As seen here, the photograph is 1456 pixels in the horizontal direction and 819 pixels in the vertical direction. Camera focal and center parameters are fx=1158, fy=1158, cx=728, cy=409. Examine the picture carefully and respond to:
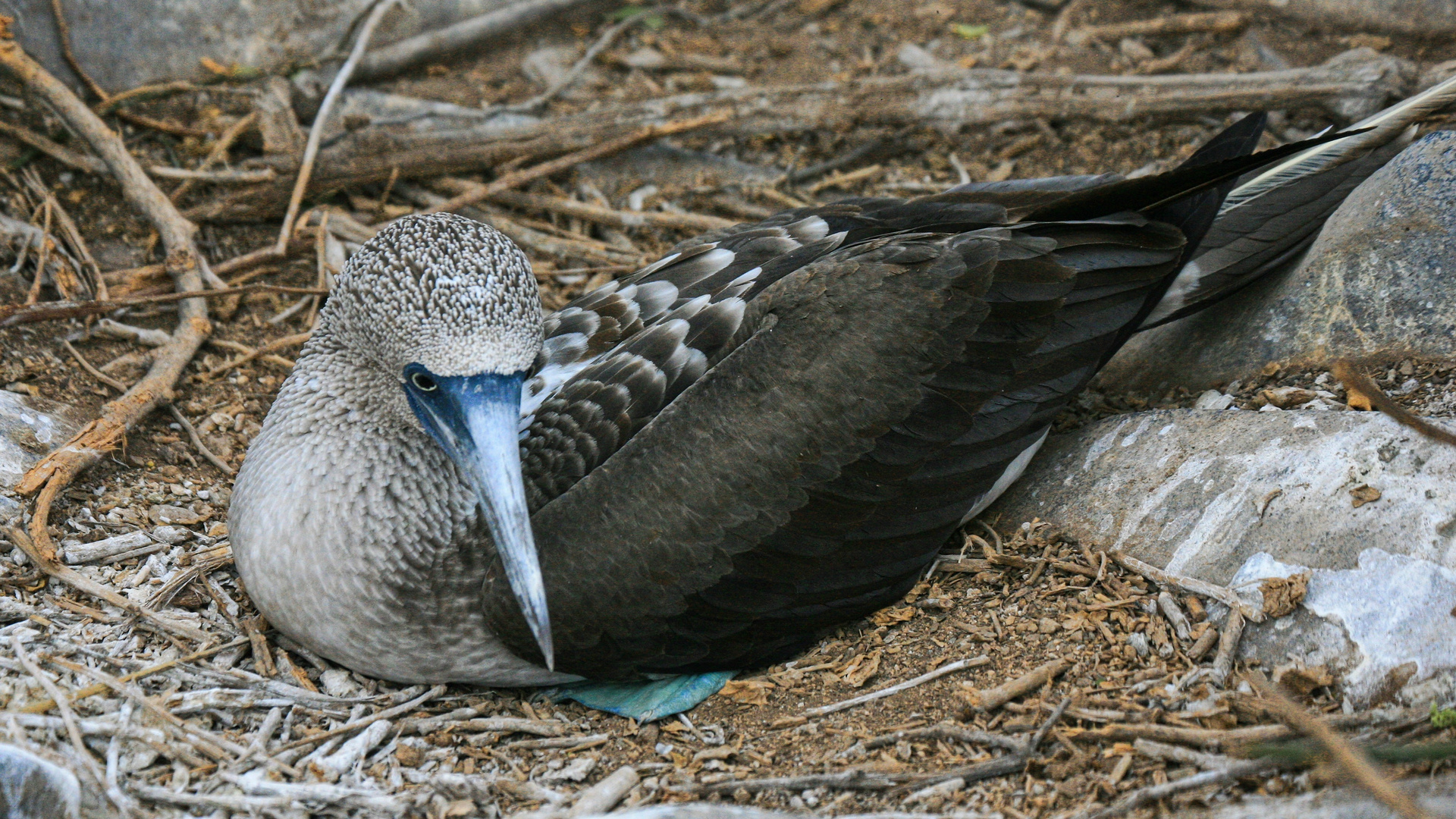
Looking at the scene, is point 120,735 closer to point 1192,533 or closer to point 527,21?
point 1192,533

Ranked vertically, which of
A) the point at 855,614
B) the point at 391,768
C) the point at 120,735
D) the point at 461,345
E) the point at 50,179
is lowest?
the point at 855,614

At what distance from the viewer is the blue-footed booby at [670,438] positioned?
123 inches

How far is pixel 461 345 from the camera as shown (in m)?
2.94

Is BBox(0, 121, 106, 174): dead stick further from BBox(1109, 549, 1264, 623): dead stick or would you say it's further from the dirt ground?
BBox(1109, 549, 1264, 623): dead stick

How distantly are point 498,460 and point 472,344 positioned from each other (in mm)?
304

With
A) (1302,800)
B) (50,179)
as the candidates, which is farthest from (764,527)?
(50,179)

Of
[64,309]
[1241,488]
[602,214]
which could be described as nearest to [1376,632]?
[1241,488]

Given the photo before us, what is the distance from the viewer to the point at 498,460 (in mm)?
2914

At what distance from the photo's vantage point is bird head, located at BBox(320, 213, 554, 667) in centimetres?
290

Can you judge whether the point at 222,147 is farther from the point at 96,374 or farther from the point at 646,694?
the point at 646,694

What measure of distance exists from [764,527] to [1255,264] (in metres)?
2.08

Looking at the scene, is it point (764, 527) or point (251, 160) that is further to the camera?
point (251, 160)

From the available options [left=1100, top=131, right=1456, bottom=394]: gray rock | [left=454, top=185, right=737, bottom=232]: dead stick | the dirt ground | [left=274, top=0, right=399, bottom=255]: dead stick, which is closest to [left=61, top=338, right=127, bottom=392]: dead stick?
the dirt ground

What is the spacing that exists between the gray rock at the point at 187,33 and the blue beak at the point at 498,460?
3473 millimetres
